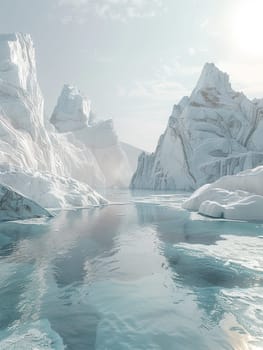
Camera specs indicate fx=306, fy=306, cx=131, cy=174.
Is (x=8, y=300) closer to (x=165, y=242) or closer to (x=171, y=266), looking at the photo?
(x=171, y=266)

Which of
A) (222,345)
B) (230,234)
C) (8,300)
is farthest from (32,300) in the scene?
(230,234)

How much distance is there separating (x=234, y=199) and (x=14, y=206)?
12070 millimetres

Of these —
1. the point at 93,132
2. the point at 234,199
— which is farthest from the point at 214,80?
the point at 234,199

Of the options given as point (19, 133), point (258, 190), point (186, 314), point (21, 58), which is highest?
point (21, 58)

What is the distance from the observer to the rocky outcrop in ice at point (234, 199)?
52.2 feet

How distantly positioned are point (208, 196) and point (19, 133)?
3188cm

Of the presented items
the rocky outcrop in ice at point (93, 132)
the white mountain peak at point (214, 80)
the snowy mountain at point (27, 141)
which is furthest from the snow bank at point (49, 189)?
the rocky outcrop in ice at point (93, 132)

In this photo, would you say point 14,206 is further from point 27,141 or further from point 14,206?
point 27,141

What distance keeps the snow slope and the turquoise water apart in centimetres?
499

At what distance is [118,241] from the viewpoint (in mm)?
10203

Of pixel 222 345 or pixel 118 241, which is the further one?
pixel 118 241

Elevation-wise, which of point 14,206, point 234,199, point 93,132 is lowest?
point 14,206

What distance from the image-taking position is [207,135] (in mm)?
57094

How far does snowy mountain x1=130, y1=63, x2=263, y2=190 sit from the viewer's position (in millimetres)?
54031
